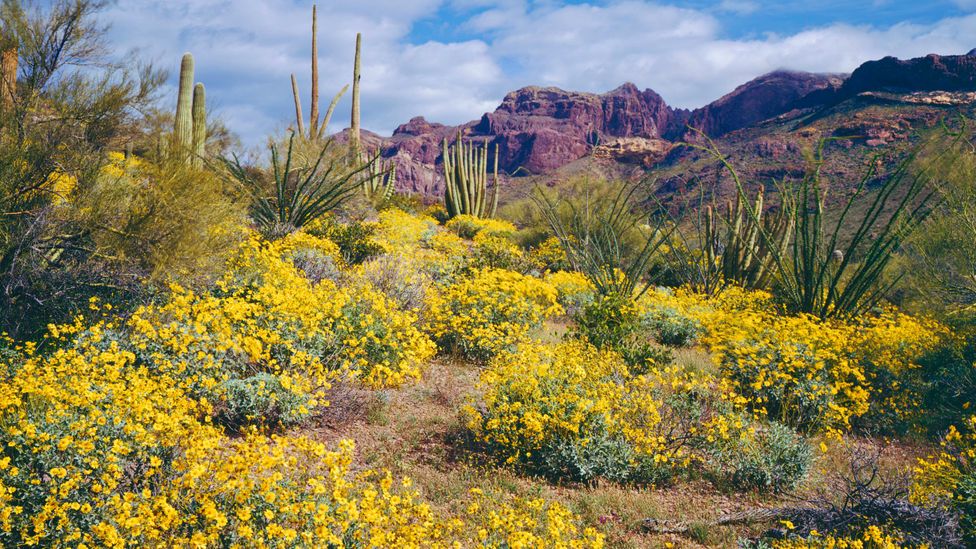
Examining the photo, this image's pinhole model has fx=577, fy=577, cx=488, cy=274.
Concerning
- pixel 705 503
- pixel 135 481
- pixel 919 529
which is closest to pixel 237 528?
pixel 135 481

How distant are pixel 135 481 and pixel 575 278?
946 centimetres

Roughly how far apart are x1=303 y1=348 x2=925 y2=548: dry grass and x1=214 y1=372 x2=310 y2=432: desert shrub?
11.6 inches

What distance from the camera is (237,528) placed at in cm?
282

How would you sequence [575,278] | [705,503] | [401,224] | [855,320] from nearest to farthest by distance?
[705,503] → [855,320] → [575,278] → [401,224]

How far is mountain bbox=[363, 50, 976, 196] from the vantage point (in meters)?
46.3

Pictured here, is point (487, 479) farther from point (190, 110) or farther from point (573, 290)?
point (190, 110)

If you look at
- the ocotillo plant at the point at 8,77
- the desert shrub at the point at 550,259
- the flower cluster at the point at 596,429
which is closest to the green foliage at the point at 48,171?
the ocotillo plant at the point at 8,77

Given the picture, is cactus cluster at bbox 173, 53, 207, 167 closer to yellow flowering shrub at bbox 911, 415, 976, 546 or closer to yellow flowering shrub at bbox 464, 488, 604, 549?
yellow flowering shrub at bbox 464, 488, 604, 549

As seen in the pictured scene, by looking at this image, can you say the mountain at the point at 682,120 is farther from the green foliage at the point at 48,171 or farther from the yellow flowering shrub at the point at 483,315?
the green foliage at the point at 48,171

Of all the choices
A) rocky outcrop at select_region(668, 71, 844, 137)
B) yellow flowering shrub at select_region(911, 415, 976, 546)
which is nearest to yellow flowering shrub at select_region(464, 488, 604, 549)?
yellow flowering shrub at select_region(911, 415, 976, 546)

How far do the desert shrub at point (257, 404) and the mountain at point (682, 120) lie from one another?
4180 centimetres

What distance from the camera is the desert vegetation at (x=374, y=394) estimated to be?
303cm

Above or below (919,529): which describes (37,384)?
above

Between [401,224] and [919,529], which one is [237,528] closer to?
[919,529]
